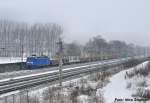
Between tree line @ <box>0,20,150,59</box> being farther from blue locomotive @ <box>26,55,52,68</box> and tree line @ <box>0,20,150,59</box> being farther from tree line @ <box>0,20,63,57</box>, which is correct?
blue locomotive @ <box>26,55,52,68</box>

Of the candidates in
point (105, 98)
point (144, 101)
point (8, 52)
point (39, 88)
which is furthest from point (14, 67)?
point (8, 52)

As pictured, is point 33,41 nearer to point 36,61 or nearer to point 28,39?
point 28,39

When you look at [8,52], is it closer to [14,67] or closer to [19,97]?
[14,67]

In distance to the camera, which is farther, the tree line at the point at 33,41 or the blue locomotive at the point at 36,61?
the tree line at the point at 33,41

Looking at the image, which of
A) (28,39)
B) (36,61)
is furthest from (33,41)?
(36,61)

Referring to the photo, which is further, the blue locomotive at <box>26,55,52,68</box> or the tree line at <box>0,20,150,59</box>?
the tree line at <box>0,20,150,59</box>

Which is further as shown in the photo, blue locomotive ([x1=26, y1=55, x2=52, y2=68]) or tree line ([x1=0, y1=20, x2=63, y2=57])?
tree line ([x1=0, y1=20, x2=63, y2=57])

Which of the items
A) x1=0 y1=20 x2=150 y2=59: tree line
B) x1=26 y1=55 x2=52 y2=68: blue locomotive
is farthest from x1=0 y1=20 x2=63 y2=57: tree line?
x1=26 y1=55 x2=52 y2=68: blue locomotive

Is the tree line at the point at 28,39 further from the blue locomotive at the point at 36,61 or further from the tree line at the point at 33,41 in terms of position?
the blue locomotive at the point at 36,61

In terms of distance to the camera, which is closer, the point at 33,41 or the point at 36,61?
the point at 36,61

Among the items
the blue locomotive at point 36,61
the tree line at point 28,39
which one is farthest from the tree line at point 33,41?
the blue locomotive at point 36,61

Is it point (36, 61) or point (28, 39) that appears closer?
point (36, 61)

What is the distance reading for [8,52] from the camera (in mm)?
107125

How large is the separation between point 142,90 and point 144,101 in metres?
4.47
